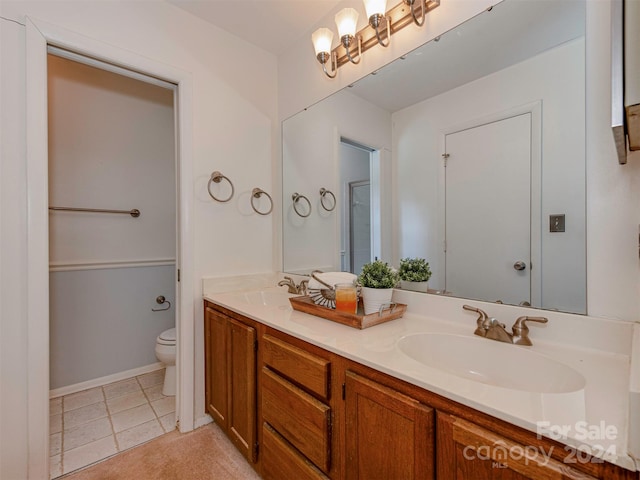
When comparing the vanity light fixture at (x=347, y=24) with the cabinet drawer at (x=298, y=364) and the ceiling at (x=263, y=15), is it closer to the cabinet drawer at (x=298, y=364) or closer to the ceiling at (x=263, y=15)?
the ceiling at (x=263, y=15)

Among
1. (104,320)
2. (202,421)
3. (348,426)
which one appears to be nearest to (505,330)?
(348,426)

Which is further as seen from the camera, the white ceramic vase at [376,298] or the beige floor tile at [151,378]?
the beige floor tile at [151,378]

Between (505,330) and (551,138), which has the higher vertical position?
(551,138)

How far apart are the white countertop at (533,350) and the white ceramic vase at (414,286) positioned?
41mm

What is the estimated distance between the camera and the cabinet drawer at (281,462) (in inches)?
40.6

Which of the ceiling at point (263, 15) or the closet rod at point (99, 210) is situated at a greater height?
the ceiling at point (263, 15)

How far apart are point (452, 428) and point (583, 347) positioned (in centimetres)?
56

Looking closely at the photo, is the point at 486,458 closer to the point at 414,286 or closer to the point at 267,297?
the point at 414,286

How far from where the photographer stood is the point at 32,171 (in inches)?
52.4

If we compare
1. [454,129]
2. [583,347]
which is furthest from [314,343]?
[454,129]

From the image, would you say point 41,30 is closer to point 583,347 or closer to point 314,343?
point 314,343

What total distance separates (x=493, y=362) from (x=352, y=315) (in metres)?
0.49

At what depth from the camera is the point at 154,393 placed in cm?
217

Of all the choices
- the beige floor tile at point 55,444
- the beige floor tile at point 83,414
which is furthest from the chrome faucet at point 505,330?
the beige floor tile at point 83,414
